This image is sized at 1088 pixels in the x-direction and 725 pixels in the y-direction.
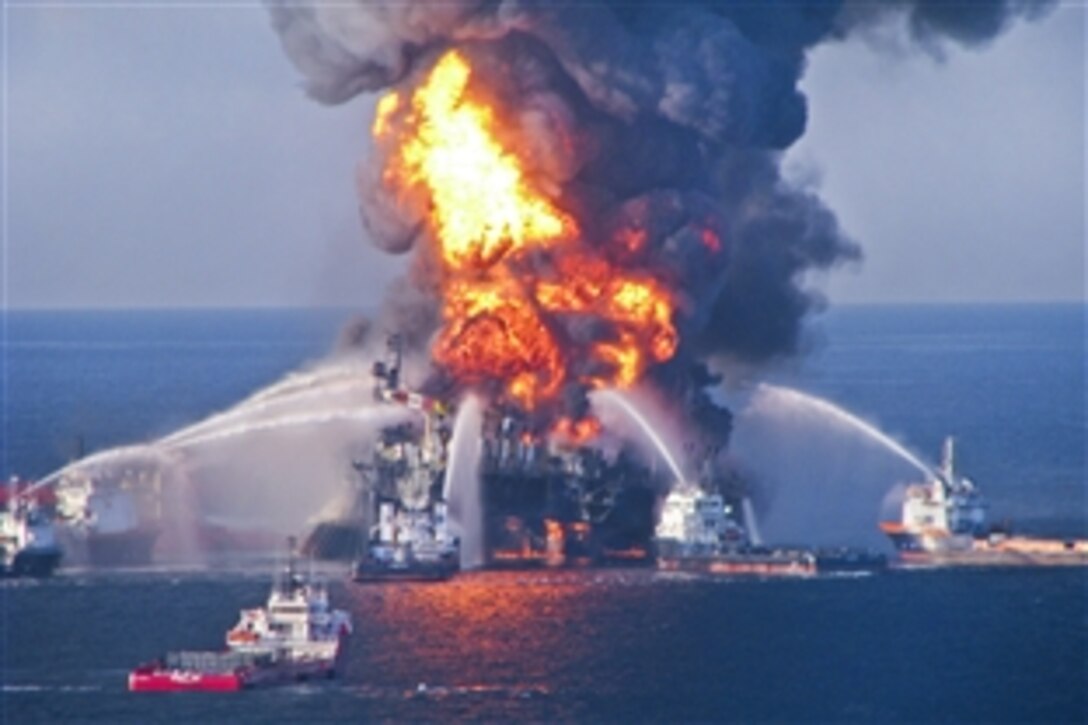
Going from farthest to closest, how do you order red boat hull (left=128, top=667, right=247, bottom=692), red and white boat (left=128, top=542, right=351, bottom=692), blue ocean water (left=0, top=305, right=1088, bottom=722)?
red and white boat (left=128, top=542, right=351, bottom=692) < red boat hull (left=128, top=667, right=247, bottom=692) < blue ocean water (left=0, top=305, right=1088, bottom=722)

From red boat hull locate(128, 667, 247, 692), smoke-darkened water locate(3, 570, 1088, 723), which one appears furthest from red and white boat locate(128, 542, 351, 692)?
smoke-darkened water locate(3, 570, 1088, 723)

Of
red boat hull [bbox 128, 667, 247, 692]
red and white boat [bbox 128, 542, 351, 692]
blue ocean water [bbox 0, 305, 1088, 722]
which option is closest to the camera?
blue ocean water [bbox 0, 305, 1088, 722]

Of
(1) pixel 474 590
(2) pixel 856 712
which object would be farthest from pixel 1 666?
(2) pixel 856 712

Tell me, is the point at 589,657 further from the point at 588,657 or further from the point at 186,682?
the point at 186,682

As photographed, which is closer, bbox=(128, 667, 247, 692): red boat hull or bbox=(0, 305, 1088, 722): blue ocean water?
bbox=(0, 305, 1088, 722): blue ocean water

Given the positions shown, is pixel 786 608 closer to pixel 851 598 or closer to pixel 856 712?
pixel 851 598

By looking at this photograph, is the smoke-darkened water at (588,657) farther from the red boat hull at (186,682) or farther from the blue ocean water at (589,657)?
the red boat hull at (186,682)

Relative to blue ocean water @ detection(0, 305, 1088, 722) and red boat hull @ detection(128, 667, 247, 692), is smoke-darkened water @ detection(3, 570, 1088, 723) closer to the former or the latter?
blue ocean water @ detection(0, 305, 1088, 722)

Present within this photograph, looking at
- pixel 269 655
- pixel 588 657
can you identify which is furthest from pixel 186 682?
pixel 588 657

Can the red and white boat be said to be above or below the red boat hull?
above
